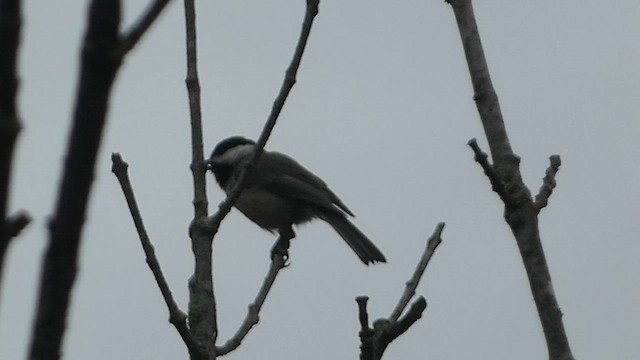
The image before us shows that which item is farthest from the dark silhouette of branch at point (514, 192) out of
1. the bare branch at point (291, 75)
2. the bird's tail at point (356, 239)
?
the bird's tail at point (356, 239)

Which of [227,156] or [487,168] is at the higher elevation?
[227,156]

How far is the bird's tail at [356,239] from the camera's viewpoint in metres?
7.24

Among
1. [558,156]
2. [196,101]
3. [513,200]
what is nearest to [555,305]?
[513,200]

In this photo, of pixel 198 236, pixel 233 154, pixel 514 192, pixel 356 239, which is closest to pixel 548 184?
pixel 514 192

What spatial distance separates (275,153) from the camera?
8.65 meters

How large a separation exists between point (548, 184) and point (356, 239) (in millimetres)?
4686

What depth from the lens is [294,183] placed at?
7922 millimetres

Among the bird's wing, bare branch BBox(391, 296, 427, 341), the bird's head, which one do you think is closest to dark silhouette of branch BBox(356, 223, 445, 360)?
bare branch BBox(391, 296, 427, 341)

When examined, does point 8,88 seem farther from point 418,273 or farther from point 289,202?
point 289,202

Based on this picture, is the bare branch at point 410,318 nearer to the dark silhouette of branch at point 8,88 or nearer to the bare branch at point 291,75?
the bare branch at point 291,75

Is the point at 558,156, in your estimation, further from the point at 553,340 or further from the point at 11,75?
the point at 11,75

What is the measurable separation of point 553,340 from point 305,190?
566 centimetres

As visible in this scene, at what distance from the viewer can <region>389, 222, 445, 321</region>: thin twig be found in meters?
2.56

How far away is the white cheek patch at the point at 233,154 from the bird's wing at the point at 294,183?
0.64 feet
